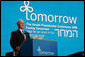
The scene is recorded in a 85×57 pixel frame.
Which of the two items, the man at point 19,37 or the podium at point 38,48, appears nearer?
the podium at point 38,48

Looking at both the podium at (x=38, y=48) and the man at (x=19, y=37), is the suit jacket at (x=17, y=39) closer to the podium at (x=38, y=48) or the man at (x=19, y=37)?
the man at (x=19, y=37)

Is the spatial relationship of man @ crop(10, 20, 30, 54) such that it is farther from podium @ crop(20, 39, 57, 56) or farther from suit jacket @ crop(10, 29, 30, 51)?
podium @ crop(20, 39, 57, 56)

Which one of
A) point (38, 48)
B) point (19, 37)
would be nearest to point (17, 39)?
point (19, 37)

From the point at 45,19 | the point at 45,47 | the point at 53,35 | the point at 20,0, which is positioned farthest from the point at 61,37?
the point at 45,47

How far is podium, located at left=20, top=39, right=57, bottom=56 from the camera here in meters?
2.43

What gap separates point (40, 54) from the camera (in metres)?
2.55

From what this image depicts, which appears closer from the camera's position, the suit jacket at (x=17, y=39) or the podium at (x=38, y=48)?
the podium at (x=38, y=48)

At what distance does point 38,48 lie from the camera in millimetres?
2502

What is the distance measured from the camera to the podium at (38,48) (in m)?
2.43

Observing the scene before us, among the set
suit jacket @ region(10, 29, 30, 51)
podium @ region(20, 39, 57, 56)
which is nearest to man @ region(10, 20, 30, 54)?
suit jacket @ region(10, 29, 30, 51)

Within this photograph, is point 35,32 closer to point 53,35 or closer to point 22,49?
point 53,35

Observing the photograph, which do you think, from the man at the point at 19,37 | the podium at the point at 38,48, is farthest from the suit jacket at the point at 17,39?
the podium at the point at 38,48

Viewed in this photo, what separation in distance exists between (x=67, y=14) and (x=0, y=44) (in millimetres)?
1864

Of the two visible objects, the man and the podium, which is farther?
the man
